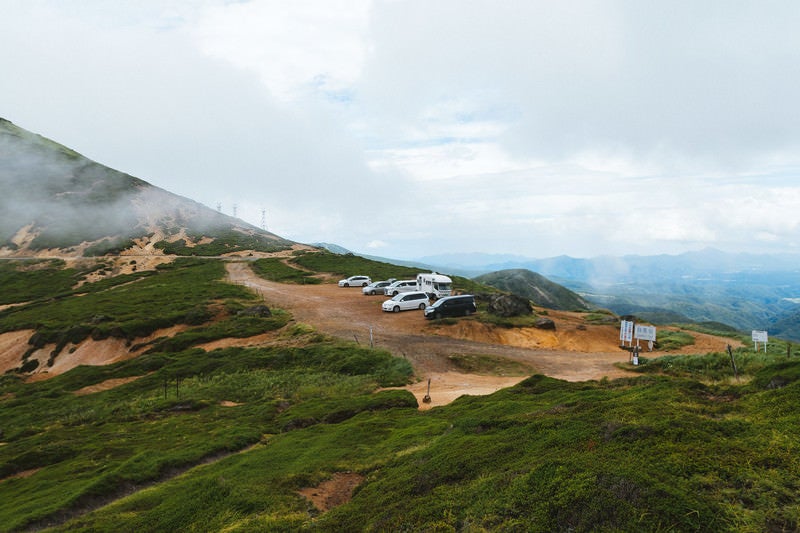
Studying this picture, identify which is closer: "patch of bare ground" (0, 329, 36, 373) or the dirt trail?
the dirt trail

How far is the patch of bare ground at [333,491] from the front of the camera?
1024 centimetres

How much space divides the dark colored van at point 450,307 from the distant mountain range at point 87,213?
3243 inches

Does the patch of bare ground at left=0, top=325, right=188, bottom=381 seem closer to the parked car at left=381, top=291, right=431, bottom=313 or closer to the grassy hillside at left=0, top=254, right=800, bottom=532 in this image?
the grassy hillside at left=0, top=254, right=800, bottom=532

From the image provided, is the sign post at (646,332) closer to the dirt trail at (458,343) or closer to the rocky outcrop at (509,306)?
the dirt trail at (458,343)

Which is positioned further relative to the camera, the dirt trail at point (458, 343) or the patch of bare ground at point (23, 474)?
the dirt trail at point (458, 343)

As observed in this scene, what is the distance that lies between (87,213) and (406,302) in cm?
12323

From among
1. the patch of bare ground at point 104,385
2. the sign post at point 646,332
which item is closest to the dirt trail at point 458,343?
the sign post at point 646,332

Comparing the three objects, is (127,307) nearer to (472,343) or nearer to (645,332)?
(472,343)

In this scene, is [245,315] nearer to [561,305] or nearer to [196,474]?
[196,474]

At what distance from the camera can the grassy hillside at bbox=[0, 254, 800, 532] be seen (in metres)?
6.37

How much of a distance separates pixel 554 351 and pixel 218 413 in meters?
23.1

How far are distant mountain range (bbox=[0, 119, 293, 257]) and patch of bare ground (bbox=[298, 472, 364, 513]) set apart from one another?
4042 inches

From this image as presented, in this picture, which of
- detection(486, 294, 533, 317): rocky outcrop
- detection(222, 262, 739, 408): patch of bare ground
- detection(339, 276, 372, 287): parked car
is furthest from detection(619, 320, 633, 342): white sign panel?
detection(339, 276, 372, 287): parked car

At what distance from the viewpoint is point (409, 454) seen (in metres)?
11.6
